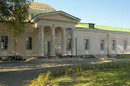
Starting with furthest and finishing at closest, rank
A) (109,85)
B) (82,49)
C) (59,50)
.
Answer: (82,49)
(59,50)
(109,85)

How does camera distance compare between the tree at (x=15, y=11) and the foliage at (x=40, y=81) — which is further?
the tree at (x=15, y=11)

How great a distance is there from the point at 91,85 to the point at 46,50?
83.4 ft

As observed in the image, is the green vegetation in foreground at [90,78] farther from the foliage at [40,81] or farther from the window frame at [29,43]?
the window frame at [29,43]

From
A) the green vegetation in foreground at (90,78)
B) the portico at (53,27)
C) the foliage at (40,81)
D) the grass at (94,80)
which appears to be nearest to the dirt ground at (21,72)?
the foliage at (40,81)

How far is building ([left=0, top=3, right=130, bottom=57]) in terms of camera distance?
1171 inches

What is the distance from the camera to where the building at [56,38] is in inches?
1171

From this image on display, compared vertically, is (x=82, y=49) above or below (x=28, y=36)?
below

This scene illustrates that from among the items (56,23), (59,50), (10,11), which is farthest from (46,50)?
(10,11)

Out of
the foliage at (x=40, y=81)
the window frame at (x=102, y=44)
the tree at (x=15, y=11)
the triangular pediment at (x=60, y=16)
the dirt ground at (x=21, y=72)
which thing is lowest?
the dirt ground at (x=21, y=72)

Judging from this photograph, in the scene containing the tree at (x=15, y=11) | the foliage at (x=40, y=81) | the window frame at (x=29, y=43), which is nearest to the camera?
the foliage at (x=40, y=81)

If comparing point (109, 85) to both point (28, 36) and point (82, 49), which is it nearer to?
point (28, 36)

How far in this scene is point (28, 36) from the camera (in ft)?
103

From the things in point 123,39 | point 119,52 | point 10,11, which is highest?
point 10,11

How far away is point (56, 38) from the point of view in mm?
34406
